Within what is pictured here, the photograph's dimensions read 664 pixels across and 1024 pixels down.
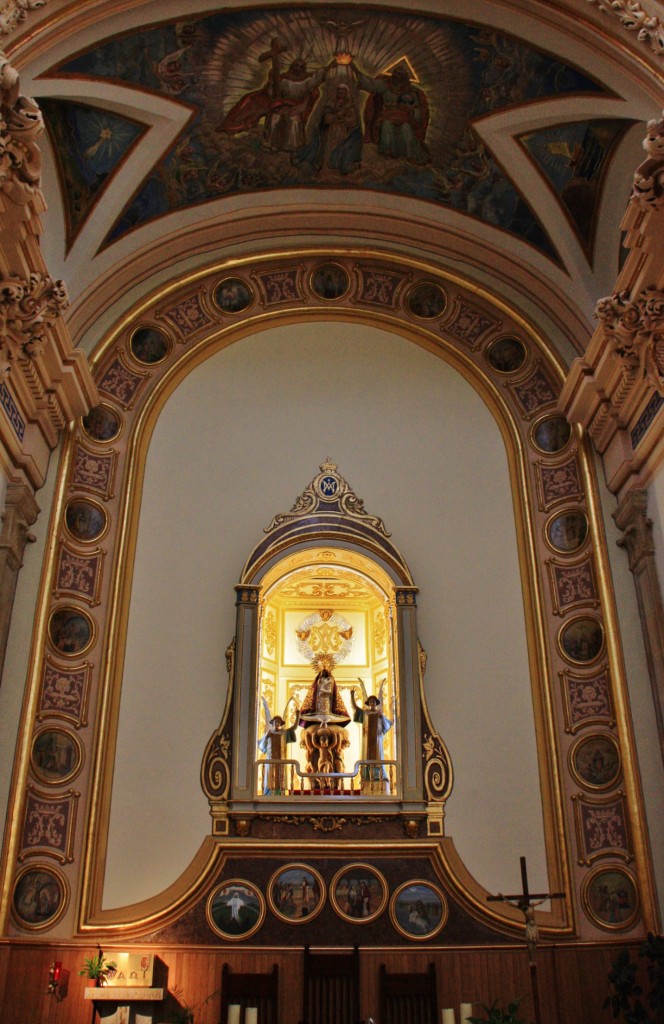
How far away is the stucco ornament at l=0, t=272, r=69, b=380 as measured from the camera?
816cm

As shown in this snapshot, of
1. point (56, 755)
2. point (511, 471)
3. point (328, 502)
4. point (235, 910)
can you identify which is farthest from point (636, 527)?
point (56, 755)

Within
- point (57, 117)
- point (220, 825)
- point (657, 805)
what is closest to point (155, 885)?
point (220, 825)

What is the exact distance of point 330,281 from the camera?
11.8 meters

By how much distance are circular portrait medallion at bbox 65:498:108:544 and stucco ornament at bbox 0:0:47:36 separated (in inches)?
186

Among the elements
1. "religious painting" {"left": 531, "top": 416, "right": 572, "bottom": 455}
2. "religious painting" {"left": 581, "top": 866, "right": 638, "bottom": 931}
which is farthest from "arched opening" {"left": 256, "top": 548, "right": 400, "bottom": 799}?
"religious painting" {"left": 531, "top": 416, "right": 572, "bottom": 455}

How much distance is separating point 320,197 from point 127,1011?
29.6 ft

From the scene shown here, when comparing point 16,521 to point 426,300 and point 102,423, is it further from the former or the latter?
point 426,300

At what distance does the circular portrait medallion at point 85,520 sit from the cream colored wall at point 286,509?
455mm

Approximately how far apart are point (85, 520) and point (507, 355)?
546 centimetres

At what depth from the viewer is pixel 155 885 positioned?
28.9 feet

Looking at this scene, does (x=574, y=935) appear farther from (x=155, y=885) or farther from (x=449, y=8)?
(x=449, y=8)

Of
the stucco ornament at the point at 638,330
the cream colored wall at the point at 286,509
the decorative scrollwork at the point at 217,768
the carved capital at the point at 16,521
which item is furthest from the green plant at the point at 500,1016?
the carved capital at the point at 16,521

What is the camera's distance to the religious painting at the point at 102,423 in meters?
10.7

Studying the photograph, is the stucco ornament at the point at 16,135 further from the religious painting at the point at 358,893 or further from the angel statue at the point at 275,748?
the religious painting at the point at 358,893
